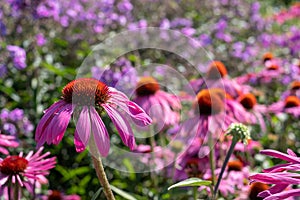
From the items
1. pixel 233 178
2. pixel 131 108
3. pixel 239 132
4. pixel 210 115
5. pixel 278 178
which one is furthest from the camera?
pixel 210 115

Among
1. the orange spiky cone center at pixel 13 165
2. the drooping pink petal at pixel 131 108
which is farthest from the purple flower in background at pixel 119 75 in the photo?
the drooping pink petal at pixel 131 108

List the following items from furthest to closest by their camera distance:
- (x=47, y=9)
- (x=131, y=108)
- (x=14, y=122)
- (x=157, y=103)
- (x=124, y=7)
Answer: (x=124, y=7) → (x=47, y=9) → (x=14, y=122) → (x=157, y=103) → (x=131, y=108)

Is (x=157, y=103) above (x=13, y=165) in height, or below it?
above

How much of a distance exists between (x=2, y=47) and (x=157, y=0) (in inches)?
74.3

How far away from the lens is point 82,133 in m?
1.27

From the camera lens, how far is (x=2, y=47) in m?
3.22

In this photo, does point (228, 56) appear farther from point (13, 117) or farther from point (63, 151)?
point (13, 117)

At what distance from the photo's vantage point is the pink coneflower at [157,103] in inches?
97.3

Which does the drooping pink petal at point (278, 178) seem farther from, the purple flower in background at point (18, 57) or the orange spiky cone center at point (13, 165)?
the purple flower in background at point (18, 57)

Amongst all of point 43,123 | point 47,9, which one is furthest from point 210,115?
point 47,9

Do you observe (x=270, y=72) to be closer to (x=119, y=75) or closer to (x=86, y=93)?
(x=119, y=75)

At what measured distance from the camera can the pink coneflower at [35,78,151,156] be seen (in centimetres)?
127

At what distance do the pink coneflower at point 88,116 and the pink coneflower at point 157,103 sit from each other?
997mm

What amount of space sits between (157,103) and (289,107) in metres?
0.86
